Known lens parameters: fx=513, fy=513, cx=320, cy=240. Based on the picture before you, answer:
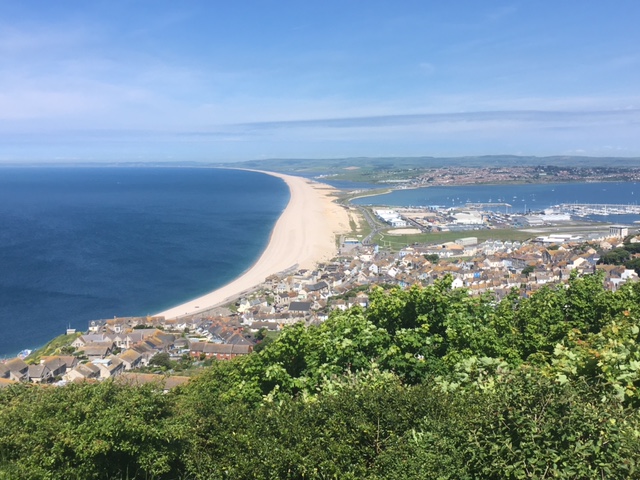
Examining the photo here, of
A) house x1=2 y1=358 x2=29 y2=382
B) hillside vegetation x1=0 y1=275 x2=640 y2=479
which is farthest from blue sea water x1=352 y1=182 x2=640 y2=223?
hillside vegetation x1=0 y1=275 x2=640 y2=479

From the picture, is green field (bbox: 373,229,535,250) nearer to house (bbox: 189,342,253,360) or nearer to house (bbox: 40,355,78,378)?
house (bbox: 189,342,253,360)

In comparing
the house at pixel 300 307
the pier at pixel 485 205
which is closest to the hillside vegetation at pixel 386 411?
the house at pixel 300 307

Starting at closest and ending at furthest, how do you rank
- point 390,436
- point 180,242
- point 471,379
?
point 390,436 → point 471,379 → point 180,242

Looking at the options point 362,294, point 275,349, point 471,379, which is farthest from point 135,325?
point 471,379

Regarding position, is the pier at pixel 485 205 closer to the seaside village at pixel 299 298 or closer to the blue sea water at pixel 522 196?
the blue sea water at pixel 522 196

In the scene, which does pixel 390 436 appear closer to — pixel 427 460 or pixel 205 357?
pixel 427 460

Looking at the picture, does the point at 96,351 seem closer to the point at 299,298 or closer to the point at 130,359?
the point at 130,359
